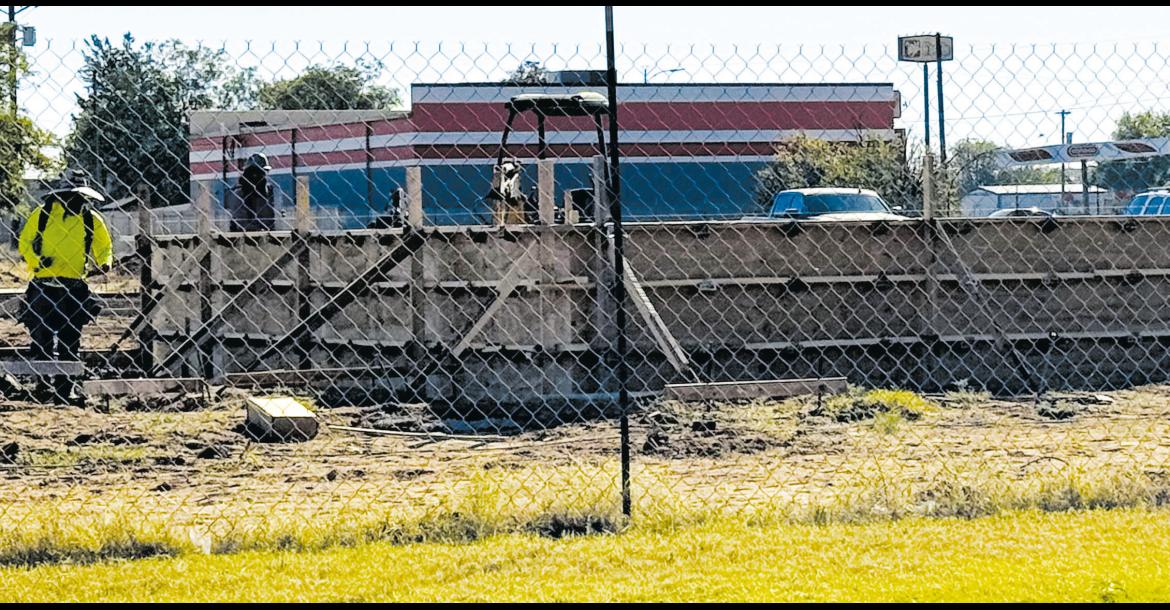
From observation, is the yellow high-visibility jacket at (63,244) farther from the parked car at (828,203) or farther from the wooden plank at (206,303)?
the parked car at (828,203)

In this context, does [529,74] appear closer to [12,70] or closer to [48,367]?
[12,70]

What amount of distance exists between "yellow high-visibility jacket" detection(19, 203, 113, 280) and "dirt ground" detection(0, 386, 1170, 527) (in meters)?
1.22

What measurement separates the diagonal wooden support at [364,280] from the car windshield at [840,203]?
869 centimetres

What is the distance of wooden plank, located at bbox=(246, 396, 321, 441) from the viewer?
11211 mm

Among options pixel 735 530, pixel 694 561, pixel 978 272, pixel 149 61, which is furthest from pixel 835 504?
pixel 978 272

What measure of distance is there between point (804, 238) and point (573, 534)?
29.4ft

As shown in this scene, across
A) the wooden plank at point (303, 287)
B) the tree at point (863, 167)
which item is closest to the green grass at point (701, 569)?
the tree at point (863, 167)

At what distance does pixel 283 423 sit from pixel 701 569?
6115mm

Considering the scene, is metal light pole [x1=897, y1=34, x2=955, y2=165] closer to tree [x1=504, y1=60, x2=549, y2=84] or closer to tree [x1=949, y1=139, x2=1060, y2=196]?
tree [x1=949, y1=139, x2=1060, y2=196]

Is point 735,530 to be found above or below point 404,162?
below

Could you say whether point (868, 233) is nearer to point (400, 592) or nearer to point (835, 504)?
point (835, 504)

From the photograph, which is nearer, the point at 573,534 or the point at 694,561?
the point at 694,561

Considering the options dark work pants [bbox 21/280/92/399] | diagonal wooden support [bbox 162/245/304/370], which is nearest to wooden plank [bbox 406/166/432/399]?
diagonal wooden support [bbox 162/245/304/370]

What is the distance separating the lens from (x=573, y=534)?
635cm
